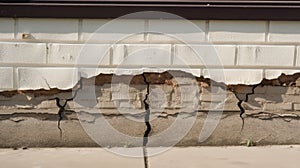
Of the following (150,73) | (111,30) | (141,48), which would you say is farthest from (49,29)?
(150,73)

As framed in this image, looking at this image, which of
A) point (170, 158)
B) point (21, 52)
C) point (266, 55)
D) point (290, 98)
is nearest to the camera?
point (170, 158)

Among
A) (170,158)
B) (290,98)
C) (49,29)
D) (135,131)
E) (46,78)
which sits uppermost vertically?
(49,29)

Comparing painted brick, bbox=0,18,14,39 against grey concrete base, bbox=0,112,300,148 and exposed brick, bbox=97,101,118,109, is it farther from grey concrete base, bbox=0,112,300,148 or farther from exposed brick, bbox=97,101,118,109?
exposed brick, bbox=97,101,118,109

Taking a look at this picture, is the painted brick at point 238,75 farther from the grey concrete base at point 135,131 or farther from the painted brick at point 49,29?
the painted brick at point 49,29

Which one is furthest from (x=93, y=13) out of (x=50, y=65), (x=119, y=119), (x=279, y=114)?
(x=279, y=114)

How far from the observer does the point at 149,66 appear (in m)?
4.25

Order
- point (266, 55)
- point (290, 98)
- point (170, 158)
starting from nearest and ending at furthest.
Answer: point (170, 158)
point (266, 55)
point (290, 98)

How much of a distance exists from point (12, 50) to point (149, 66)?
124 cm

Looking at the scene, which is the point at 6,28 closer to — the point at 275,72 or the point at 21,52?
the point at 21,52

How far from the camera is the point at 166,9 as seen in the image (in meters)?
4.14

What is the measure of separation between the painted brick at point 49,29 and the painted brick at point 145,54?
17.1 inches

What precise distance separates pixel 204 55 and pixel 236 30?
367 millimetres

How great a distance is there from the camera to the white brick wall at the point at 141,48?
163 inches

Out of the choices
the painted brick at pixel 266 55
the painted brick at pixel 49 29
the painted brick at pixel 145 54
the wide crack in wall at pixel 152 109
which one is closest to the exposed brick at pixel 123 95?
the wide crack in wall at pixel 152 109
